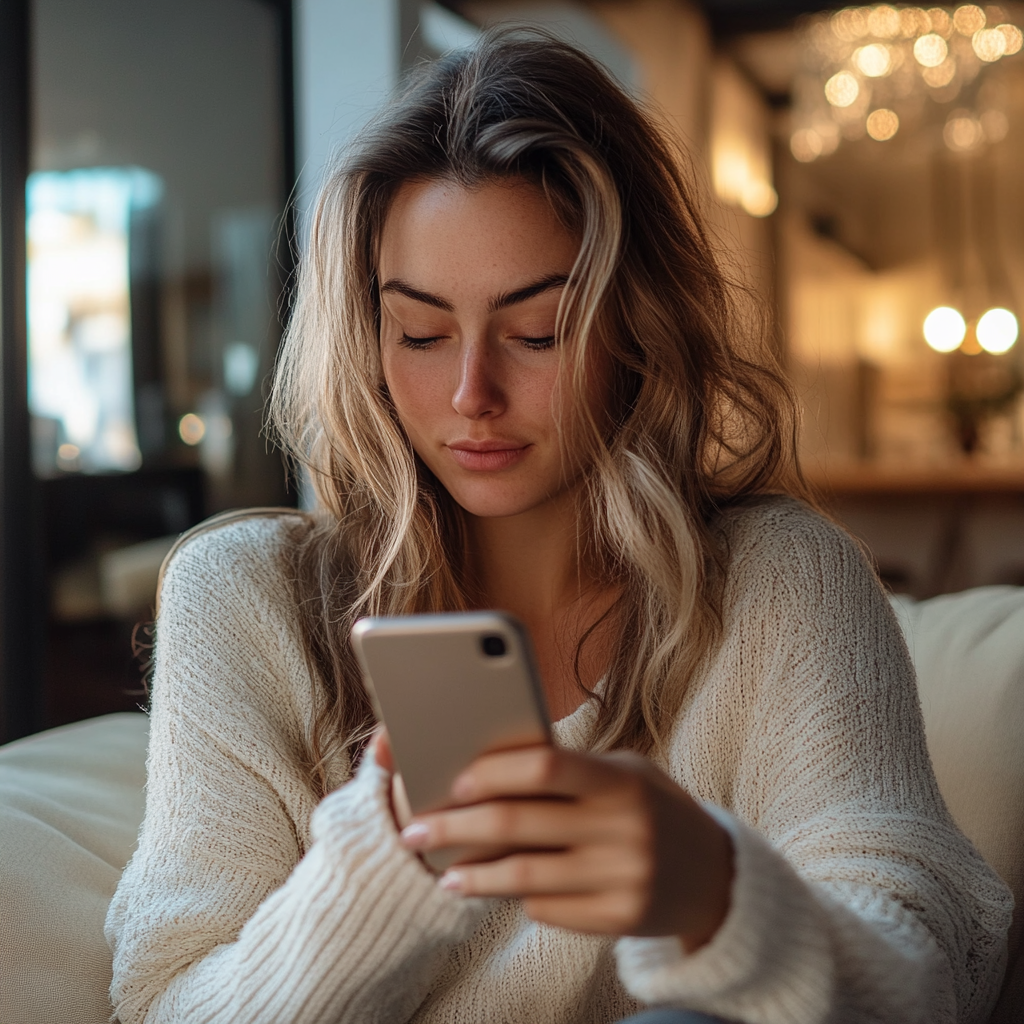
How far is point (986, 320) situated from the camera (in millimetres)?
5949

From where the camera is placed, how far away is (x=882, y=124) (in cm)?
425

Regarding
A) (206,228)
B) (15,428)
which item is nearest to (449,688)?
(15,428)

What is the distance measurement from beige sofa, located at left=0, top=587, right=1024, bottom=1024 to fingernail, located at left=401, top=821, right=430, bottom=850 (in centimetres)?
42

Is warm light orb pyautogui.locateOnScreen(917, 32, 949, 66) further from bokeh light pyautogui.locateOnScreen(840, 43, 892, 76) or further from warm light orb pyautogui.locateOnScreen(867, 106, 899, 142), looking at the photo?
warm light orb pyautogui.locateOnScreen(867, 106, 899, 142)

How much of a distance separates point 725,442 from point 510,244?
1.09ft

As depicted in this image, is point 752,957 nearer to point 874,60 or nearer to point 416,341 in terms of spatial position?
point 416,341

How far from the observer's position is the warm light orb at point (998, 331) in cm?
587

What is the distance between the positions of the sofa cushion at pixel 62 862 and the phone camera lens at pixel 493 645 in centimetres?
55

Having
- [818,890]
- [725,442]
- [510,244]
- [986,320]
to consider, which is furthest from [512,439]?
[986,320]

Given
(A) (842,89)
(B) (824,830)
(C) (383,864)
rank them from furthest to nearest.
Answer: (A) (842,89)
(B) (824,830)
(C) (383,864)

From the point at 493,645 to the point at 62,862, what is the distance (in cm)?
63

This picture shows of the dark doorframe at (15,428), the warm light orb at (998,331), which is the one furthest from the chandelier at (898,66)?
the dark doorframe at (15,428)

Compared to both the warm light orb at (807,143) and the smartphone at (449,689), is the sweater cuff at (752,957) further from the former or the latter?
the warm light orb at (807,143)

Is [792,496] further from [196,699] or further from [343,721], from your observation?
[196,699]
